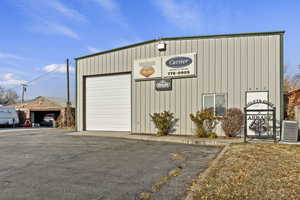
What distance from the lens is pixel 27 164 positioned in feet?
18.9

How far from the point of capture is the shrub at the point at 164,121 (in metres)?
11.5

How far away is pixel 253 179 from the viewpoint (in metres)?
3.99

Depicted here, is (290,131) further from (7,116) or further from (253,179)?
(7,116)

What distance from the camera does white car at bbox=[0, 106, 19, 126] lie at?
23.5 meters

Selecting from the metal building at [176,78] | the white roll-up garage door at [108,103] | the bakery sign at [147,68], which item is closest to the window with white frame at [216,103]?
the metal building at [176,78]

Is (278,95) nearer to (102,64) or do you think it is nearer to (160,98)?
(160,98)

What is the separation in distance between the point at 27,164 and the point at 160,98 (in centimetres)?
762

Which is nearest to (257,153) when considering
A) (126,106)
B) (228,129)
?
(228,129)

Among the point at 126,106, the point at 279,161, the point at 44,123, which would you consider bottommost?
the point at 44,123

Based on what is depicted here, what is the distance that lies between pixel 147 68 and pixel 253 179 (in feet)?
30.5

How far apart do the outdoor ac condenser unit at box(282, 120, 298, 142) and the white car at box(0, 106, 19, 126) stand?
2638cm

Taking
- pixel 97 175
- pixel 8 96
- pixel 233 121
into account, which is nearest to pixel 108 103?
pixel 233 121

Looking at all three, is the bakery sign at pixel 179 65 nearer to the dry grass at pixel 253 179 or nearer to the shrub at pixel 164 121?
the shrub at pixel 164 121

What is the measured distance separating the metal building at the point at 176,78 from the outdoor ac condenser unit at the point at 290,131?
0.97 metres
